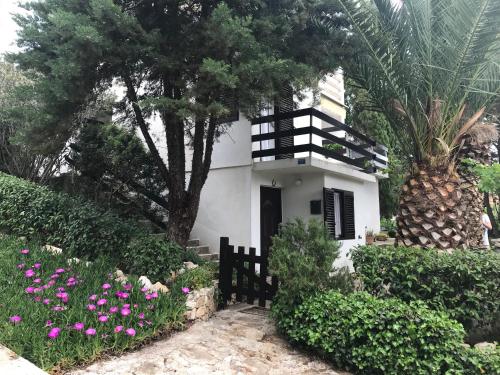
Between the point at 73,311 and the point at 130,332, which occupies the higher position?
the point at 73,311

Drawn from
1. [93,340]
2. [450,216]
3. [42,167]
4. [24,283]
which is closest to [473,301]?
[450,216]

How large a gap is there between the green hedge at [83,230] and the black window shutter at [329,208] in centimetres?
394

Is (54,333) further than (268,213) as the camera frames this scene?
No

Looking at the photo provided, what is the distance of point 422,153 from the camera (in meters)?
6.36

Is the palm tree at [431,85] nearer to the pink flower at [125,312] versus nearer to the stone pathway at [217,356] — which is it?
the stone pathway at [217,356]

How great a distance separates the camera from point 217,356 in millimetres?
4289

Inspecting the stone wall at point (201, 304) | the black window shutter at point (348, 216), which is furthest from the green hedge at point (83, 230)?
the black window shutter at point (348, 216)

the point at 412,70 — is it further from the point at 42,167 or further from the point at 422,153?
the point at 42,167

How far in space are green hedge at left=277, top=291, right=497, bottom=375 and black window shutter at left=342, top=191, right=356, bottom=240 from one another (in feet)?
19.7

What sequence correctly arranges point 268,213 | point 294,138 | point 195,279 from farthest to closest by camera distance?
point 294,138 < point 268,213 < point 195,279

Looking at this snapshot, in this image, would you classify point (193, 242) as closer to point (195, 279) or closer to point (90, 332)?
point (195, 279)

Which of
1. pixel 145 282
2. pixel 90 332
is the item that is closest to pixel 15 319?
pixel 90 332

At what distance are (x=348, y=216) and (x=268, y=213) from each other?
109 inches

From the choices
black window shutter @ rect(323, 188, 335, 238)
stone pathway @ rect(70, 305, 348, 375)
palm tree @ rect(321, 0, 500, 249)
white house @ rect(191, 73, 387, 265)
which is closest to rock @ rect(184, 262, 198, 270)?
stone pathway @ rect(70, 305, 348, 375)
